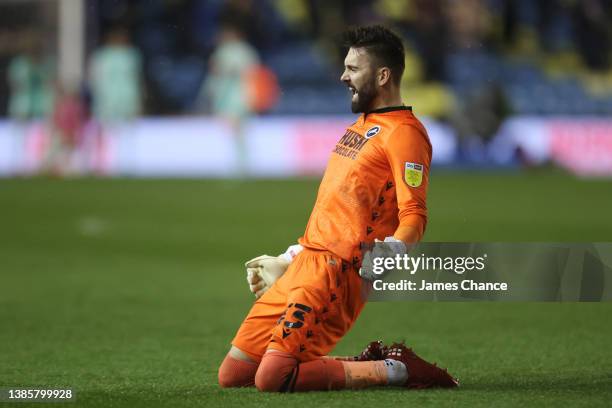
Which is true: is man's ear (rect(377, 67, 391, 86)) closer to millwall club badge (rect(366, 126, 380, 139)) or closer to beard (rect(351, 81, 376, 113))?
beard (rect(351, 81, 376, 113))

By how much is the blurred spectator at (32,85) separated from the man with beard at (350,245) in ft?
54.8

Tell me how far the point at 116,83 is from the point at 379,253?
54.7ft

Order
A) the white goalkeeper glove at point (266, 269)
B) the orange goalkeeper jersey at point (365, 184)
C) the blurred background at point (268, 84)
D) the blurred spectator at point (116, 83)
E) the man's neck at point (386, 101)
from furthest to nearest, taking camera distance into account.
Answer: the blurred spectator at point (116, 83), the blurred background at point (268, 84), the white goalkeeper glove at point (266, 269), the man's neck at point (386, 101), the orange goalkeeper jersey at point (365, 184)

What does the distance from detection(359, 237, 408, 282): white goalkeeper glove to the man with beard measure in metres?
0.22

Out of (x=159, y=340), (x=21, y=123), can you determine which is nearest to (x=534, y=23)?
(x=21, y=123)

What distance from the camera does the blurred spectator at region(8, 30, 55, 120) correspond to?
21250mm

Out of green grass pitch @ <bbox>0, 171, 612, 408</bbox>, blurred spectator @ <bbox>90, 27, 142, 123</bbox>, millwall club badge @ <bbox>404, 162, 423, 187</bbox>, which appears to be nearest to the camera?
millwall club badge @ <bbox>404, 162, 423, 187</bbox>

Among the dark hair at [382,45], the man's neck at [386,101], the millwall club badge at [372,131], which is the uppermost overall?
the dark hair at [382,45]

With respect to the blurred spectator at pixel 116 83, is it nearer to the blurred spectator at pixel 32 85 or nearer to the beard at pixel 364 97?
the blurred spectator at pixel 32 85

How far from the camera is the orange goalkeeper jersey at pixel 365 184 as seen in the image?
4688mm

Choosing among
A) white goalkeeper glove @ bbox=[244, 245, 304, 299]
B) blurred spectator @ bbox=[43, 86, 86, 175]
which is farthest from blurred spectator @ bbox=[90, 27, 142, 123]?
white goalkeeper glove @ bbox=[244, 245, 304, 299]

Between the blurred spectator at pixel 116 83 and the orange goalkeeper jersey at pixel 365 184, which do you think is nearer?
the orange goalkeeper jersey at pixel 365 184

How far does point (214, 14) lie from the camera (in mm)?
→ 24016

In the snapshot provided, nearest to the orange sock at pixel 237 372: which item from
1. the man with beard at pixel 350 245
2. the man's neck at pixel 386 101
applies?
the man with beard at pixel 350 245
